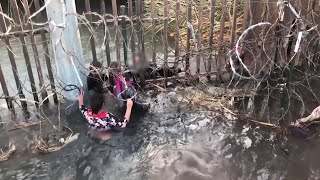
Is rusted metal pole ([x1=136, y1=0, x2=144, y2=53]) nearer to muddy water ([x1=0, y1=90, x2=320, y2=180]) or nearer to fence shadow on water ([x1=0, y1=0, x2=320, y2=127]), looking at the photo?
fence shadow on water ([x1=0, y1=0, x2=320, y2=127])

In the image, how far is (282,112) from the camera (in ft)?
18.2

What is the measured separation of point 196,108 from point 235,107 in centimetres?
61

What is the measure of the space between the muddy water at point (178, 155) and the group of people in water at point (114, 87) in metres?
0.18

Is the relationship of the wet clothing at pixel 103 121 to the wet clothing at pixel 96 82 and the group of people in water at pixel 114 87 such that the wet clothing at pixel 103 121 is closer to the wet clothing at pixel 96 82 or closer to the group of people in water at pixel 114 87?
the group of people in water at pixel 114 87

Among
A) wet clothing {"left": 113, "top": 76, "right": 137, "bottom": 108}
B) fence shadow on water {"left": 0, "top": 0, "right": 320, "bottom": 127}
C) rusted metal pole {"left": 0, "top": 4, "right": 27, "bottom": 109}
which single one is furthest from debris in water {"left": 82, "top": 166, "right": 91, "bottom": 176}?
rusted metal pole {"left": 0, "top": 4, "right": 27, "bottom": 109}

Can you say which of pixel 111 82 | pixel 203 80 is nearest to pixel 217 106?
pixel 203 80

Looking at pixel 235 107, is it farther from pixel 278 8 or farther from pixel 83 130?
pixel 83 130

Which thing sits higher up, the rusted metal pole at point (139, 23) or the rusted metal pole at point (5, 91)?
the rusted metal pole at point (139, 23)

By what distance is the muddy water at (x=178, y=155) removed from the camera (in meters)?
4.58

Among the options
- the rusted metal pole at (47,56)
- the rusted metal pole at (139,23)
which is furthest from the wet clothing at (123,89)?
the rusted metal pole at (47,56)

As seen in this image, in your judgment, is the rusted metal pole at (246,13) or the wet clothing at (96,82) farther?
the wet clothing at (96,82)

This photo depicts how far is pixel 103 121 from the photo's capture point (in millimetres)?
5227

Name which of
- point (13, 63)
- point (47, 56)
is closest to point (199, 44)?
point (47, 56)

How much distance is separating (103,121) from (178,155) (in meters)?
1.17
